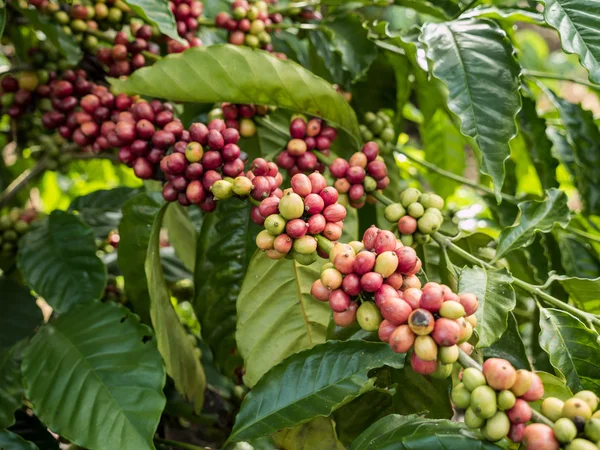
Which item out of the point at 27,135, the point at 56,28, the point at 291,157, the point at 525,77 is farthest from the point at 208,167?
the point at 27,135

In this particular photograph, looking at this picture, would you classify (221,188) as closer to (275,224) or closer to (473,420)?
(275,224)

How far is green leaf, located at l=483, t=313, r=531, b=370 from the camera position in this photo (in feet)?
3.03

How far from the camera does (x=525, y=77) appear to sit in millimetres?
1349

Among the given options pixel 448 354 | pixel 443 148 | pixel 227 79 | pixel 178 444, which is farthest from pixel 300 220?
pixel 443 148

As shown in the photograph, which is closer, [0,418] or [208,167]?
[208,167]

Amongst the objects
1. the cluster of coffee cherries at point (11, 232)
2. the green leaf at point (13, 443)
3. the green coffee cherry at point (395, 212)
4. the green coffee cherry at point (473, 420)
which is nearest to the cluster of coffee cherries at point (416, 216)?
the green coffee cherry at point (395, 212)

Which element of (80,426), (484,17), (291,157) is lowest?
(80,426)

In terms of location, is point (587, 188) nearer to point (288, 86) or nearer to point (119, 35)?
point (288, 86)

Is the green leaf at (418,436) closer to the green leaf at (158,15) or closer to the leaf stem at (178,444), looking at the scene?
the leaf stem at (178,444)

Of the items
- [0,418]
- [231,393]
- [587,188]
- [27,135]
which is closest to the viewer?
[0,418]

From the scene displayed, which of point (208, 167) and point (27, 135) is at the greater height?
point (208, 167)

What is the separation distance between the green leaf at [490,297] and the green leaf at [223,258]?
1.46ft

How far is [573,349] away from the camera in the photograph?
831 millimetres

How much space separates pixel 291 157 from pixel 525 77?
631 millimetres
